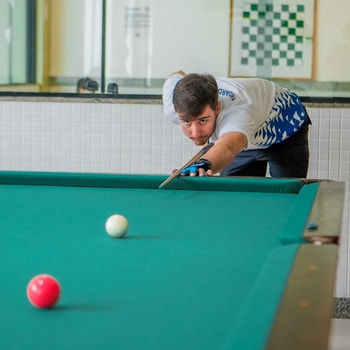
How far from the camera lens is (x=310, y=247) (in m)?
1.60

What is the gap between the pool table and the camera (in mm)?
1170

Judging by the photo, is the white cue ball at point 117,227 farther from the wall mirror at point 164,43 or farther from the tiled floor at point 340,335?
the wall mirror at point 164,43

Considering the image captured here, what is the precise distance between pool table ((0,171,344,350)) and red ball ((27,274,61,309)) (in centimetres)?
2

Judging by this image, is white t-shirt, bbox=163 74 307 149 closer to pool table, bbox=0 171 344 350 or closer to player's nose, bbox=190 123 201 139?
player's nose, bbox=190 123 201 139

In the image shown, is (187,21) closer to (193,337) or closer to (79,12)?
(79,12)

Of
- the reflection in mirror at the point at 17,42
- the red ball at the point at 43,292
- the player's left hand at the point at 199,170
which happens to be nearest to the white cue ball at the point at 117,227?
the red ball at the point at 43,292

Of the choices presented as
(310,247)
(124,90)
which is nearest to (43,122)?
(124,90)

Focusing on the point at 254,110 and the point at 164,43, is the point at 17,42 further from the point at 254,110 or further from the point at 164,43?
the point at 254,110

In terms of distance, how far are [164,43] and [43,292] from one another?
3093mm

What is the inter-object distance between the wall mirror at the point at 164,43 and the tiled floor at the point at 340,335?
1122 mm

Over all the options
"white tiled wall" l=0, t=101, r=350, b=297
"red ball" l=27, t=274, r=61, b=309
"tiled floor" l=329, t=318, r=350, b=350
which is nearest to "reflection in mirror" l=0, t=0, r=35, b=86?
"white tiled wall" l=0, t=101, r=350, b=297

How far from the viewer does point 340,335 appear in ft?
12.4

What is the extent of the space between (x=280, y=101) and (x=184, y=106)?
0.67m

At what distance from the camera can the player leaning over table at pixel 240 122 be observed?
9.91ft
